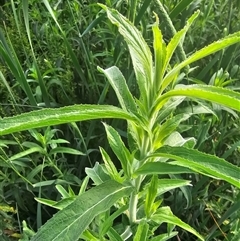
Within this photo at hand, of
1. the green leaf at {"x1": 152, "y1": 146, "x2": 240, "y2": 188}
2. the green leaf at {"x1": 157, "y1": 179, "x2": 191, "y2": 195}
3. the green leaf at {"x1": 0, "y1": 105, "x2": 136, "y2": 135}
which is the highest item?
the green leaf at {"x1": 0, "y1": 105, "x2": 136, "y2": 135}

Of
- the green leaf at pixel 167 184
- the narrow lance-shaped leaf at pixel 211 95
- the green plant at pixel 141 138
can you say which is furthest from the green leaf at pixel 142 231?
the narrow lance-shaped leaf at pixel 211 95

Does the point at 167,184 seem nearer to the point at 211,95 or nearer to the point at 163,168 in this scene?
the point at 163,168

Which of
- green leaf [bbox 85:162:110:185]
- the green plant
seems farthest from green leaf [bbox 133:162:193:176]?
green leaf [bbox 85:162:110:185]

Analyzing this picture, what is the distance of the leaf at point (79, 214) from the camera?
607 mm

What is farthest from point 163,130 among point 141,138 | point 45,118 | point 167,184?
point 45,118

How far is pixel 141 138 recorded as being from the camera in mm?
744

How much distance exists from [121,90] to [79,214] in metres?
0.22

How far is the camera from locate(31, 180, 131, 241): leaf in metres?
0.61

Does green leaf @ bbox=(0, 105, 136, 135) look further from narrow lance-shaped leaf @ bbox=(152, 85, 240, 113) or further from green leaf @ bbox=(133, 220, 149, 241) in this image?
green leaf @ bbox=(133, 220, 149, 241)

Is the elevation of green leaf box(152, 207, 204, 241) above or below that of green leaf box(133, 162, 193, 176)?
below

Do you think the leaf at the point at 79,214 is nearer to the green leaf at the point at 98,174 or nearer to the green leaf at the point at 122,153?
the green leaf at the point at 122,153

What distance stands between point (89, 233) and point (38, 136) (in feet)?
1.16

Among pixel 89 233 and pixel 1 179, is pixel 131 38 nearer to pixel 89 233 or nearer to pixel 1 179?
pixel 89 233

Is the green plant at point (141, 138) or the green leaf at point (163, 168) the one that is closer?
the green plant at point (141, 138)
